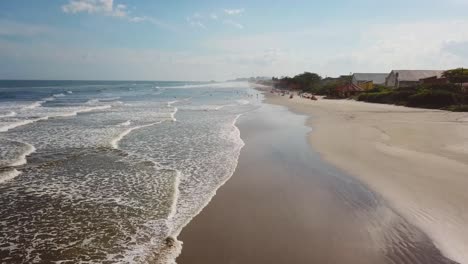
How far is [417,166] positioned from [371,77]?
8000 centimetres

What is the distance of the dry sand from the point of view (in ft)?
26.4

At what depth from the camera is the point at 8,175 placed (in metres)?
12.2

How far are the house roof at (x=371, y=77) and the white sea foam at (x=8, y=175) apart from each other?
8252 centimetres

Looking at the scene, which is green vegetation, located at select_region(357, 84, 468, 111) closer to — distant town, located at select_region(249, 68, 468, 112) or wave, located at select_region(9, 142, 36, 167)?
distant town, located at select_region(249, 68, 468, 112)

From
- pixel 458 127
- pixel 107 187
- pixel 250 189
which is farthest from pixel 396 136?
pixel 107 187

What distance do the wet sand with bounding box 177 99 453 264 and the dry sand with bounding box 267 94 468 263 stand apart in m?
0.43

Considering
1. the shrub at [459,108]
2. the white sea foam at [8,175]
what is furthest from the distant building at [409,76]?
the white sea foam at [8,175]

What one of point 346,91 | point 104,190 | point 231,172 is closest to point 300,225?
point 231,172

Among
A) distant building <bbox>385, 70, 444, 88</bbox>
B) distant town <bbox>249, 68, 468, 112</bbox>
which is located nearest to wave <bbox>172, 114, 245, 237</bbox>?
distant town <bbox>249, 68, 468, 112</bbox>

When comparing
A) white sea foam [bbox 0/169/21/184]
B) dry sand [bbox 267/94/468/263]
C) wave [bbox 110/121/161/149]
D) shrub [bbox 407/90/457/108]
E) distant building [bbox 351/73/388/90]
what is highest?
distant building [bbox 351/73/388/90]

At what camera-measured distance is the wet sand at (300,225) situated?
671 centimetres

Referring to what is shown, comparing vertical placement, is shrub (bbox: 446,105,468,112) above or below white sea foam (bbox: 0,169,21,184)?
above

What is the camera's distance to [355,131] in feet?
71.0

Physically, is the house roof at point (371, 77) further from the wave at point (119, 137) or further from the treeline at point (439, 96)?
the wave at point (119, 137)
